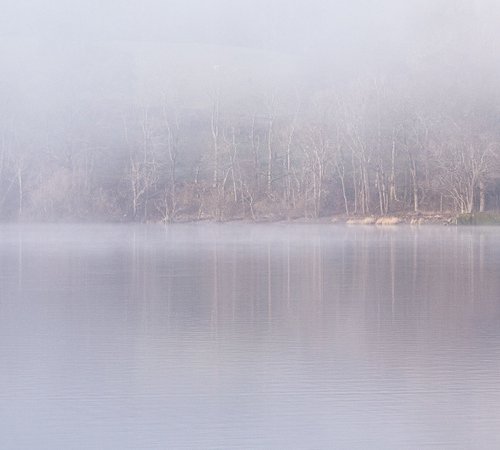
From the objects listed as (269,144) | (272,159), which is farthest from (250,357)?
(272,159)

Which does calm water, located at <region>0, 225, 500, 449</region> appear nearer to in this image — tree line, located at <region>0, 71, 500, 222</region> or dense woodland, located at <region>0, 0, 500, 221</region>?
tree line, located at <region>0, 71, 500, 222</region>

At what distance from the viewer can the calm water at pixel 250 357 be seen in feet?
30.6

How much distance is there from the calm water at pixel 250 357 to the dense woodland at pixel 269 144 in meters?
35.4

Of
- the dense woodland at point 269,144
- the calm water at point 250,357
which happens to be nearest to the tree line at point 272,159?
the dense woodland at point 269,144

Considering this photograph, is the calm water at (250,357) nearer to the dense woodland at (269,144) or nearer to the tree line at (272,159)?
the tree line at (272,159)

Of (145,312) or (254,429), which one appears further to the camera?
(145,312)

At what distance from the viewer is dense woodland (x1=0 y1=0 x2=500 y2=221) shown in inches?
2402

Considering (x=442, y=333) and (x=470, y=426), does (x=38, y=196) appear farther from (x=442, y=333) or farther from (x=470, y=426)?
(x=470, y=426)

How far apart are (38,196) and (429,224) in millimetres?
21609

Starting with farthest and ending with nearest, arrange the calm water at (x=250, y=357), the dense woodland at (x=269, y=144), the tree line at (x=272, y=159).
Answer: the dense woodland at (x=269, y=144), the tree line at (x=272, y=159), the calm water at (x=250, y=357)

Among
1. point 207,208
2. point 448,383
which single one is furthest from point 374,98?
point 448,383

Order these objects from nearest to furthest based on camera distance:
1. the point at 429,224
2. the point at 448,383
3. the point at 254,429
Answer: the point at 254,429 < the point at 448,383 < the point at 429,224

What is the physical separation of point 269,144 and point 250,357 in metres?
53.2

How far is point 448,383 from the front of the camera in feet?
36.6
